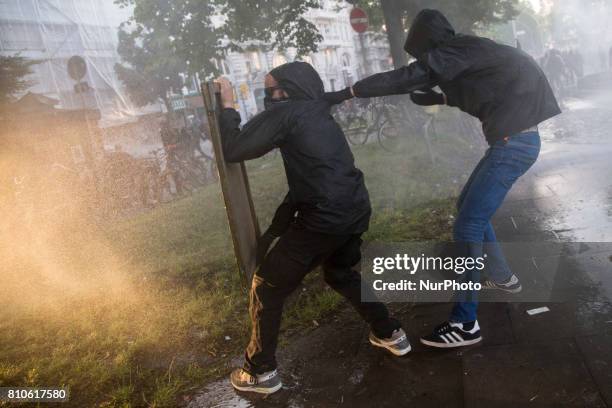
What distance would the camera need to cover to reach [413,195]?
299 inches

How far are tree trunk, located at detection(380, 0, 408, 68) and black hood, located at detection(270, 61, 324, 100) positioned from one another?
34.2ft

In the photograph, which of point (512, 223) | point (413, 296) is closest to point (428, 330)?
point (413, 296)

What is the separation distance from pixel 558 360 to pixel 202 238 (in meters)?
5.18

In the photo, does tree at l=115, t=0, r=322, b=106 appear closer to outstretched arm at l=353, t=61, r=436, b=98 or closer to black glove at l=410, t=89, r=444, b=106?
black glove at l=410, t=89, r=444, b=106

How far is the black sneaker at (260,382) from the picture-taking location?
301 cm

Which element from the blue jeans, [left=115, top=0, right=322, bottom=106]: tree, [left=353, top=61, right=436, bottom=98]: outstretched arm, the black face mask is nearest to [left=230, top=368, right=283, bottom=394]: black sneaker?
the blue jeans

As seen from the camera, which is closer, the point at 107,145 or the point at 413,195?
the point at 413,195

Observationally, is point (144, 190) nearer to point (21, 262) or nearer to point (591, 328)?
point (21, 262)

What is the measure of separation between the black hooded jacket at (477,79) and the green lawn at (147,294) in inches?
76.9

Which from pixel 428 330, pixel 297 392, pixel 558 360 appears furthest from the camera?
pixel 428 330

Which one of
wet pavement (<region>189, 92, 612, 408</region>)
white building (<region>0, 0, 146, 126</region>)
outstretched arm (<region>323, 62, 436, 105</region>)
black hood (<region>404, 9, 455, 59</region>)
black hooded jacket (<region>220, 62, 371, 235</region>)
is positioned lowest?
wet pavement (<region>189, 92, 612, 408</region>)

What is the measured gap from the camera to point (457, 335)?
311cm

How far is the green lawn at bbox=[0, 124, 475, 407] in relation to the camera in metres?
3.62

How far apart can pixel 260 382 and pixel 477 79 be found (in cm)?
223
